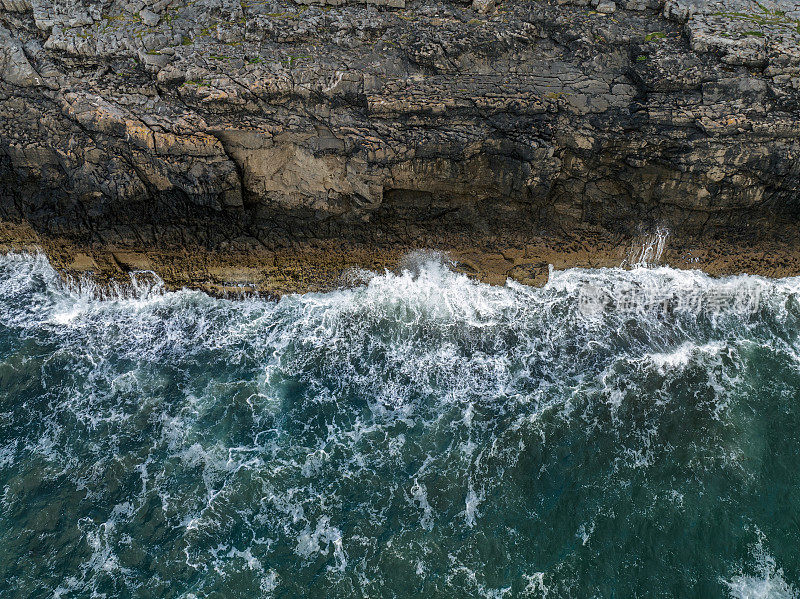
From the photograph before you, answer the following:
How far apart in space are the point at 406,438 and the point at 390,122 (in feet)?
44.3

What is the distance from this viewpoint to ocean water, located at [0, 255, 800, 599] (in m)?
18.1

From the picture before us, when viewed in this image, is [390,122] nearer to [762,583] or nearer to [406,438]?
[406,438]

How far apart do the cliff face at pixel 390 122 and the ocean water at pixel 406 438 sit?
3061 mm

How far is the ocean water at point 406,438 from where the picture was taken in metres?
18.1

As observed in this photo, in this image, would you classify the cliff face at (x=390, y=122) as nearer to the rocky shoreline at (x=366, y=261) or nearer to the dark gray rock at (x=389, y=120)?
the dark gray rock at (x=389, y=120)

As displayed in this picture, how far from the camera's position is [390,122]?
25016 mm

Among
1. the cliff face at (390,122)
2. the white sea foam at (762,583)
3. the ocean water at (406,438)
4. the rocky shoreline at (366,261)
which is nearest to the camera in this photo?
the white sea foam at (762,583)

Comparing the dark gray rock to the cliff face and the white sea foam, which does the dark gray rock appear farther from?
the white sea foam

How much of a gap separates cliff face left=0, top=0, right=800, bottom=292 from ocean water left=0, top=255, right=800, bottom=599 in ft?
10.0

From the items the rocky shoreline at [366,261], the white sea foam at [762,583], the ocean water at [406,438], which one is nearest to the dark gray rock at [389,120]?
the rocky shoreline at [366,261]

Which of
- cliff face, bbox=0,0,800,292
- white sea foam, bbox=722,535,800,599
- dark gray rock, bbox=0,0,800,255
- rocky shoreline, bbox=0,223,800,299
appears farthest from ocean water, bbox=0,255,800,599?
dark gray rock, bbox=0,0,800,255

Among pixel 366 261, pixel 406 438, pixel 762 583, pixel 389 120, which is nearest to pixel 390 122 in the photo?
pixel 389 120

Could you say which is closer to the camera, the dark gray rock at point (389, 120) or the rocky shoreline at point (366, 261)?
the dark gray rock at point (389, 120)

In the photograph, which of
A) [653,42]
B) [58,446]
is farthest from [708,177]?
[58,446]
